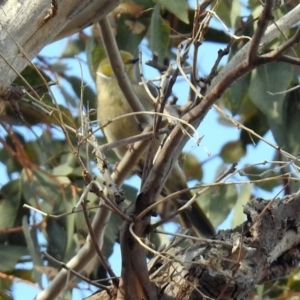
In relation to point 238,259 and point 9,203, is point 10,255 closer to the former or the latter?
point 9,203

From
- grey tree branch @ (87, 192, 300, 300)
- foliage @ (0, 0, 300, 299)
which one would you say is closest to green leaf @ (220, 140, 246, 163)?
foliage @ (0, 0, 300, 299)

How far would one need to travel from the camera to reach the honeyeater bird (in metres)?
3.05

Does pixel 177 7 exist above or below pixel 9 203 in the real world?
above

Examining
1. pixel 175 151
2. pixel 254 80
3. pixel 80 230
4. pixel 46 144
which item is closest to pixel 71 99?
pixel 46 144

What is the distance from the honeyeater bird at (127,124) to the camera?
3055mm

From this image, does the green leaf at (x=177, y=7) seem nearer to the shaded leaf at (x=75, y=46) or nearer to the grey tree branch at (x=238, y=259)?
the grey tree branch at (x=238, y=259)

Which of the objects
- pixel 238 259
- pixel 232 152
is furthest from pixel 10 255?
pixel 238 259

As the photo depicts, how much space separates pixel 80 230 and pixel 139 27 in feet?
2.48

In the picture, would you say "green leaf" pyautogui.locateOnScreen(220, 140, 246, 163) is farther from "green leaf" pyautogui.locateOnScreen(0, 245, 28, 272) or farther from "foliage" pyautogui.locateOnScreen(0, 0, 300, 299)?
"green leaf" pyautogui.locateOnScreen(0, 245, 28, 272)

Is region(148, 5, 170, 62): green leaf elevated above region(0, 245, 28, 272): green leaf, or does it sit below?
above

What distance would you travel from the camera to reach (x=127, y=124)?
3.12 metres

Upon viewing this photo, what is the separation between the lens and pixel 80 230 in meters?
2.60

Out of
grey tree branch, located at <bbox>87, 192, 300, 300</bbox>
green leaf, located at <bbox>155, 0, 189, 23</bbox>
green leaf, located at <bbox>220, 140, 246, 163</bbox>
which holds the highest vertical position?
green leaf, located at <bbox>155, 0, 189, 23</bbox>

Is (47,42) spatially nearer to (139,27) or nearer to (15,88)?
(15,88)
